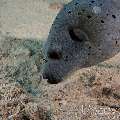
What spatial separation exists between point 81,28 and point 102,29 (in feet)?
0.38

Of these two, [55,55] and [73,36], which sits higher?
[73,36]

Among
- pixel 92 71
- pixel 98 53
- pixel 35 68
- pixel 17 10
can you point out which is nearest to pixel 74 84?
pixel 92 71

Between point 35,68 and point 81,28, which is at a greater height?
point 81,28

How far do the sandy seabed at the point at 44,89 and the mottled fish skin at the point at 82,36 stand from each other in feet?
0.63

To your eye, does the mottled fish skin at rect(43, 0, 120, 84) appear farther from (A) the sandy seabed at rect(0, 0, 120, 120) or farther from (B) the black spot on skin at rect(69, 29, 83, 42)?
(A) the sandy seabed at rect(0, 0, 120, 120)

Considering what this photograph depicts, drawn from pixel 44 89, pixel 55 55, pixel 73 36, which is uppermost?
pixel 73 36

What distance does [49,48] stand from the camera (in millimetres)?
1657

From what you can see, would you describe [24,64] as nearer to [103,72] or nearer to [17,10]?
[103,72]

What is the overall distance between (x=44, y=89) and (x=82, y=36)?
708mm

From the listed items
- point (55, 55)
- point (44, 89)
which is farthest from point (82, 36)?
point (44, 89)

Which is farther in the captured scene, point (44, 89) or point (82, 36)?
point (44, 89)

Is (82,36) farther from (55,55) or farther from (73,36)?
(55,55)

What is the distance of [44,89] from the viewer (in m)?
2.17

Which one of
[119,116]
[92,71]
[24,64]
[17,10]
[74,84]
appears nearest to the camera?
[119,116]
